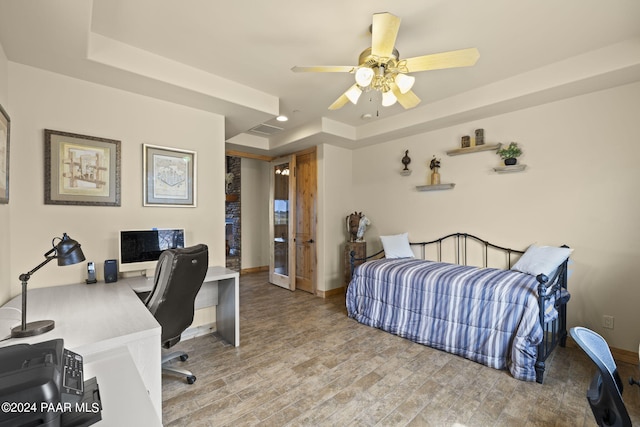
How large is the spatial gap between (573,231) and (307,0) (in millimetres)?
3222

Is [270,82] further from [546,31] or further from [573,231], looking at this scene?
[573,231]

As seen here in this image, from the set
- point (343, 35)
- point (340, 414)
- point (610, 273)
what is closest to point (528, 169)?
point (610, 273)

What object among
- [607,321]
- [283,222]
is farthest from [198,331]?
[607,321]

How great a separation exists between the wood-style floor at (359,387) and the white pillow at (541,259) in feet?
2.61

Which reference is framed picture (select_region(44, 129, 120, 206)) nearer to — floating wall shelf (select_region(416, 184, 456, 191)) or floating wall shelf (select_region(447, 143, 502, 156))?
floating wall shelf (select_region(416, 184, 456, 191))

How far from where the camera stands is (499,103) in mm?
3018

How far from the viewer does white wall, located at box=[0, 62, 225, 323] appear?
2.26 m

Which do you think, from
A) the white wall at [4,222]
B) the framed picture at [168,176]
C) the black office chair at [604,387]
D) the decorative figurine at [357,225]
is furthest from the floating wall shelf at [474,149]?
the white wall at [4,222]

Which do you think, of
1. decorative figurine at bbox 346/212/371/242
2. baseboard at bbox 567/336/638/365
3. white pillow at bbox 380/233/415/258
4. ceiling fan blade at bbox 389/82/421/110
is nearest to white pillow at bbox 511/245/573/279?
baseboard at bbox 567/336/638/365

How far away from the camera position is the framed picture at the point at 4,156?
1907mm

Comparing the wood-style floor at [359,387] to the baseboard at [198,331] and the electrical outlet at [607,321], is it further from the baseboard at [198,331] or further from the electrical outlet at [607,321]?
the electrical outlet at [607,321]

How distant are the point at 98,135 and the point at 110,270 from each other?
3.95 feet

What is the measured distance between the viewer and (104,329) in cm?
146

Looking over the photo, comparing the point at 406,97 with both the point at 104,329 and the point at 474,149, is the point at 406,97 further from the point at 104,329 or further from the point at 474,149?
the point at 104,329
